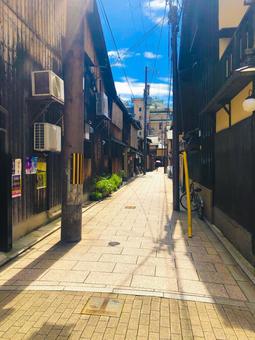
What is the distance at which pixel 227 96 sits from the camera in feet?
25.9

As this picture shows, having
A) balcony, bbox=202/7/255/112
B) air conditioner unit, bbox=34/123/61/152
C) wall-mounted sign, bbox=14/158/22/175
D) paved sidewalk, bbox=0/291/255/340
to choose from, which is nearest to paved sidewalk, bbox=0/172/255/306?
paved sidewalk, bbox=0/291/255/340

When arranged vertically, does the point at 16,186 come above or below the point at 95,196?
above

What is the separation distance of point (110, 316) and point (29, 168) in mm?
5352

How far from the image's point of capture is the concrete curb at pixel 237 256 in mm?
5828

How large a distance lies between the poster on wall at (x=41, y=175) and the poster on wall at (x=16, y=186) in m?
1.33

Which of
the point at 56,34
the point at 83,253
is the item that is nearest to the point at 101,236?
the point at 83,253

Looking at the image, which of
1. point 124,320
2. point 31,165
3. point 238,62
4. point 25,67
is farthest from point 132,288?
point 25,67

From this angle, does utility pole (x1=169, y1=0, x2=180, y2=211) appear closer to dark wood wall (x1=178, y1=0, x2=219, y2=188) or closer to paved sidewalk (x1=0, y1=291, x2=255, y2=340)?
dark wood wall (x1=178, y1=0, x2=219, y2=188)

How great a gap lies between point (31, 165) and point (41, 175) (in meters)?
0.90

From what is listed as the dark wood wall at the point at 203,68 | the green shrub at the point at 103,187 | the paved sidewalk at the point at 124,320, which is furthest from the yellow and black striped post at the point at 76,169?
the green shrub at the point at 103,187

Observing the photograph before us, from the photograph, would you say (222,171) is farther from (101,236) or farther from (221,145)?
(101,236)

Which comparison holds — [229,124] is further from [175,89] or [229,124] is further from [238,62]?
[175,89]

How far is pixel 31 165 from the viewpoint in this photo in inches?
340

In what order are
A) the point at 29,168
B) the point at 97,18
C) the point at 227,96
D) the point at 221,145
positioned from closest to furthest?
the point at 227,96 → the point at 29,168 → the point at 221,145 → the point at 97,18
